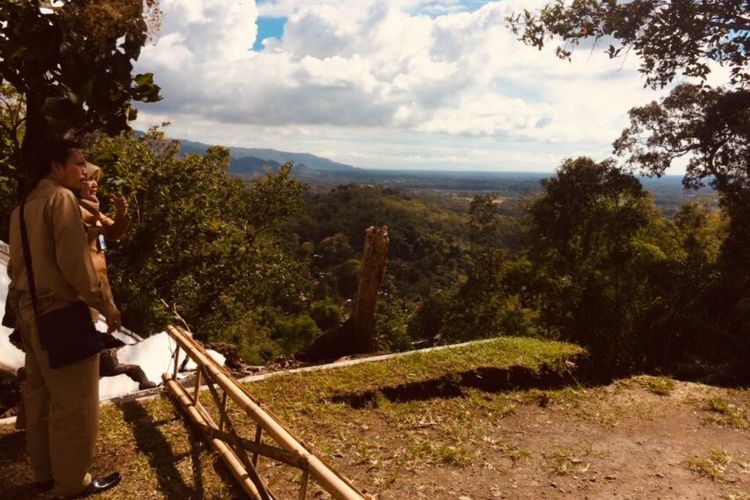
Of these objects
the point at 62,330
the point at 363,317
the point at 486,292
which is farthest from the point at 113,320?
the point at 486,292

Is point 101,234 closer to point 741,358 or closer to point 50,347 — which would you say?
point 50,347

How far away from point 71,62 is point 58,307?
1.70 meters

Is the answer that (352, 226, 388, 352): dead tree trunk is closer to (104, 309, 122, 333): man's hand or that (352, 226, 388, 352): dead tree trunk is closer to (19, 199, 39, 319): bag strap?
(104, 309, 122, 333): man's hand

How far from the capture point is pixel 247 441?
3908 millimetres

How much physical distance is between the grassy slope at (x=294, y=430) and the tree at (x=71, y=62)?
8.54ft

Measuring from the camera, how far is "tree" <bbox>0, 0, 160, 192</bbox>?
354cm

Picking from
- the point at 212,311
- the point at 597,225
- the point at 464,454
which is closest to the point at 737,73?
the point at 464,454

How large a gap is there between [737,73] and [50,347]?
35.9ft

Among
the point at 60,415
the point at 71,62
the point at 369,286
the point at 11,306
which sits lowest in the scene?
the point at 369,286

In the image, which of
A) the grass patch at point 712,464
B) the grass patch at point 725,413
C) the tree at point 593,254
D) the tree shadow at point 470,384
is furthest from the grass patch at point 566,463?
the tree at point 593,254

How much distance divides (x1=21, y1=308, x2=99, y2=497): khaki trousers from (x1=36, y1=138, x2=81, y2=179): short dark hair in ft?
3.15

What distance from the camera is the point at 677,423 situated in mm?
6875

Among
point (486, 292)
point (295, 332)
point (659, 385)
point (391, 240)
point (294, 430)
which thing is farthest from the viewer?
point (391, 240)

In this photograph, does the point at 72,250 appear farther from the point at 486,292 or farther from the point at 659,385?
the point at 486,292
